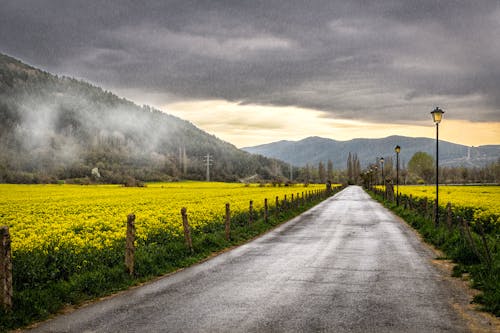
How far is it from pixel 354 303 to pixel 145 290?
4133mm

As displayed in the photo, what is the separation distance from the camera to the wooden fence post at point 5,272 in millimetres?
7644

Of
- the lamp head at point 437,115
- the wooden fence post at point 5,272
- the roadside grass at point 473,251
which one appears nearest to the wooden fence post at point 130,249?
the wooden fence post at point 5,272

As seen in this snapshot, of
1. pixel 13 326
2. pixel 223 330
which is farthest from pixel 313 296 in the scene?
pixel 13 326

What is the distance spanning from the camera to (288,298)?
8.65 meters

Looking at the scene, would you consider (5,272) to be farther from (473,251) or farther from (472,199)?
(472,199)

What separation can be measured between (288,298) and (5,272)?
15.9ft

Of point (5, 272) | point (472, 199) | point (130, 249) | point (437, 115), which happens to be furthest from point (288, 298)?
point (472, 199)

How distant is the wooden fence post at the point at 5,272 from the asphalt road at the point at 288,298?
0.86 metres

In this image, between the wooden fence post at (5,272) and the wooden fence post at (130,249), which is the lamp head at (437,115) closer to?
the wooden fence post at (130,249)

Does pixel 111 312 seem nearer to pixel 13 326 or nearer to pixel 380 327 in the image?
pixel 13 326

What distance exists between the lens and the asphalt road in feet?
23.2

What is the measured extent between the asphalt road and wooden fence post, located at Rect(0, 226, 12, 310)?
2.83 ft

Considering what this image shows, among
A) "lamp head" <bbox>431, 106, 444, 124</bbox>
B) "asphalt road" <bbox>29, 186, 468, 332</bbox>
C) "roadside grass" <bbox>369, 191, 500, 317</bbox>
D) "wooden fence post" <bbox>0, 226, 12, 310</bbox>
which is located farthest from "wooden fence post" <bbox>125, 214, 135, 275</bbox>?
"lamp head" <bbox>431, 106, 444, 124</bbox>

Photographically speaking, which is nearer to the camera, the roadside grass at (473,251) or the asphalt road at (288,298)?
the asphalt road at (288,298)
